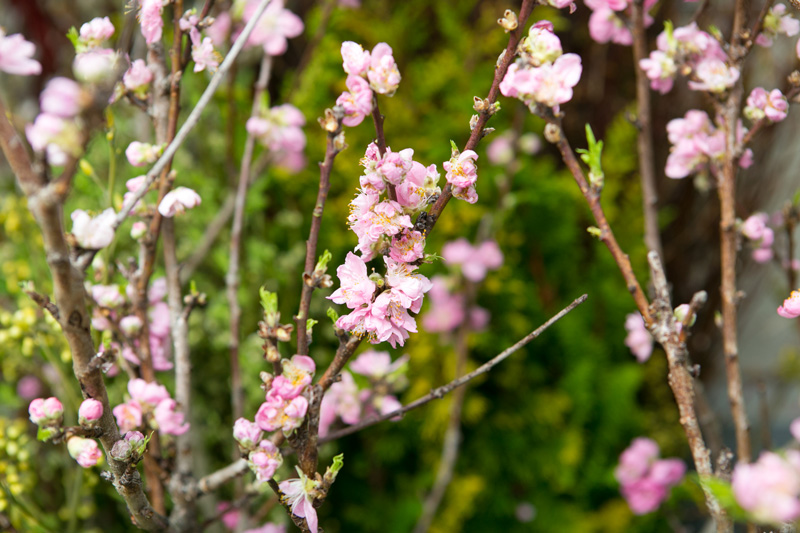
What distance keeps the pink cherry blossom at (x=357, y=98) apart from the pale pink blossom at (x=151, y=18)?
22cm

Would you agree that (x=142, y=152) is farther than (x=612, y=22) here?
No

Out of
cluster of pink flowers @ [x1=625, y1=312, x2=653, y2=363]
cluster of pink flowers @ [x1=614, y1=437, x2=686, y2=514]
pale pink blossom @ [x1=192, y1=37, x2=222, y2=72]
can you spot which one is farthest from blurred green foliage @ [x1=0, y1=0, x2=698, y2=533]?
pale pink blossom @ [x1=192, y1=37, x2=222, y2=72]

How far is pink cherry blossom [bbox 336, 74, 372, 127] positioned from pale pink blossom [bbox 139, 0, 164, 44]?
22 cm

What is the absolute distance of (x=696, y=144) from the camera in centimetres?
73

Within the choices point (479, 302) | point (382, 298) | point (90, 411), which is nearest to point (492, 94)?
point (382, 298)

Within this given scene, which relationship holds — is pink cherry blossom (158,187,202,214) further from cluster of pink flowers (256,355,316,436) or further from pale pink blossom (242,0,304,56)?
pale pink blossom (242,0,304,56)

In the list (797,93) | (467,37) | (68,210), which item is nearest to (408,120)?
(467,37)

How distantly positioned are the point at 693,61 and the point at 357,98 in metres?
0.45

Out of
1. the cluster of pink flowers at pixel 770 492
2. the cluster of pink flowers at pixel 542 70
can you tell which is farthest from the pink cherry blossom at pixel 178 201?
the cluster of pink flowers at pixel 770 492

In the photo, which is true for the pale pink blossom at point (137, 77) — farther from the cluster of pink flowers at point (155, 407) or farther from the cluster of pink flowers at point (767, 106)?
the cluster of pink flowers at point (767, 106)

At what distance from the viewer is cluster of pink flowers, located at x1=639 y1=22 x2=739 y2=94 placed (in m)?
0.68

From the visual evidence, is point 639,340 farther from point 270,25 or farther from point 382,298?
point 270,25

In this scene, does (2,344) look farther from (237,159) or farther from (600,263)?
(600,263)

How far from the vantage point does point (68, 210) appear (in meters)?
1.32
